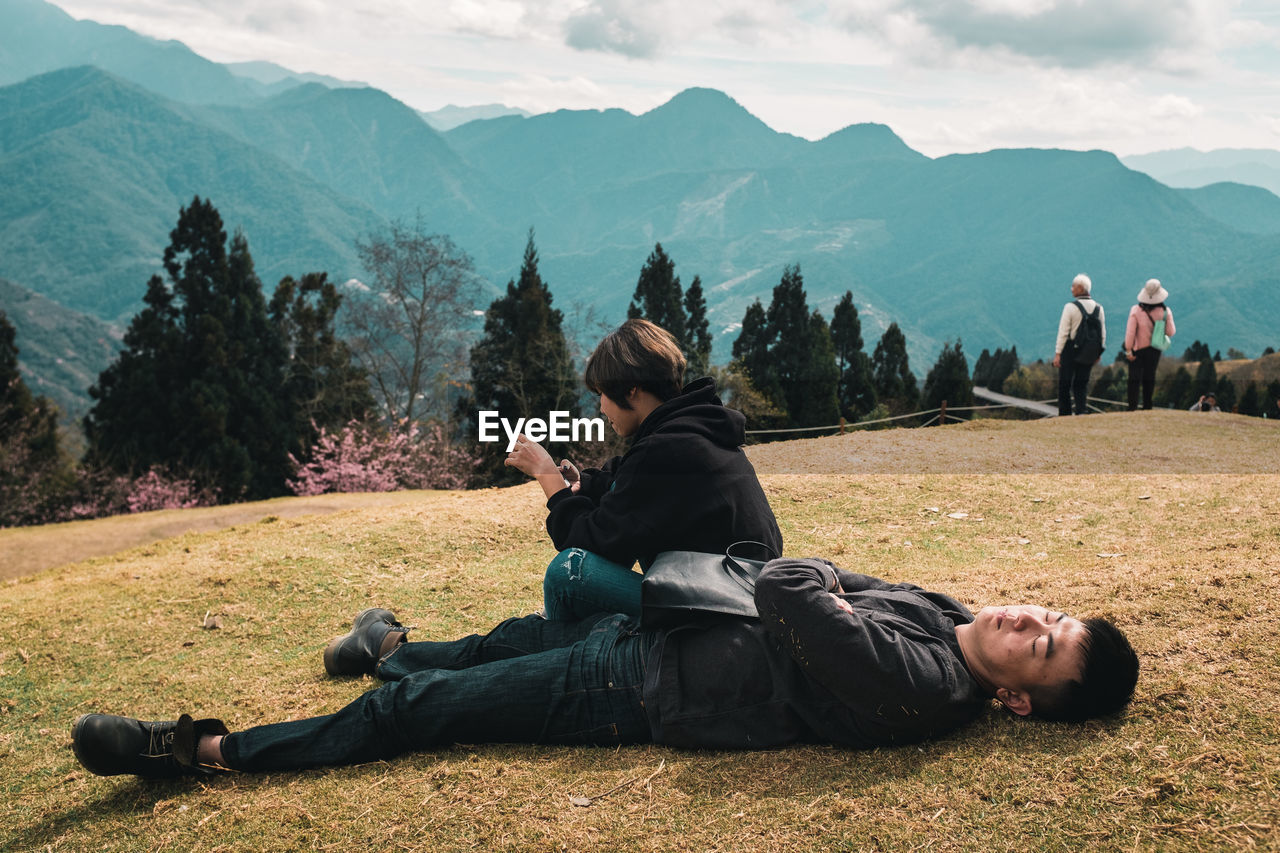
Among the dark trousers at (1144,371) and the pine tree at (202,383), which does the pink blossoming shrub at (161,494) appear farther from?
the dark trousers at (1144,371)

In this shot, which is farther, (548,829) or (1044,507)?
(1044,507)

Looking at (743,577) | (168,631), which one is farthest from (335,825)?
(168,631)

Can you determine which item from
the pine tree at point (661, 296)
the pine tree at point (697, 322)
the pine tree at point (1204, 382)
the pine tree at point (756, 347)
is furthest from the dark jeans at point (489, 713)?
the pine tree at point (1204, 382)

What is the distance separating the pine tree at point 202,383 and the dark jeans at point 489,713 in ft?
88.5

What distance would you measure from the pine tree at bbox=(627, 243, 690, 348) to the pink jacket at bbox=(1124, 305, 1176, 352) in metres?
25.7

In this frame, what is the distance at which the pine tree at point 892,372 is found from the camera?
5515cm

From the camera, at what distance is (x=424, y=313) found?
120 ft

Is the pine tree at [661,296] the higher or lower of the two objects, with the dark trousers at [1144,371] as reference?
higher

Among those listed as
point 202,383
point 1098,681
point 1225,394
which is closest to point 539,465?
point 1098,681

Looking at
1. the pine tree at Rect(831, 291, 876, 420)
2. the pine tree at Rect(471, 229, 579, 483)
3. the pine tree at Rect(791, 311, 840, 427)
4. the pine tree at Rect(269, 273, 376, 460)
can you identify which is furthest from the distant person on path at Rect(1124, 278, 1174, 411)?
the pine tree at Rect(831, 291, 876, 420)

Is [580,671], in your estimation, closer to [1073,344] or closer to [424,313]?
[1073,344]

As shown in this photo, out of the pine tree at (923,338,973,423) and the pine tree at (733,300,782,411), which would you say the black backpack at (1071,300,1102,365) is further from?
the pine tree at (923,338,973,423)

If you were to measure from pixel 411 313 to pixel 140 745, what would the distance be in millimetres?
35422

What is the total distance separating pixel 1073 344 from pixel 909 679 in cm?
1331
